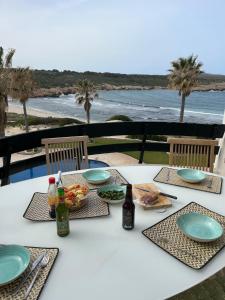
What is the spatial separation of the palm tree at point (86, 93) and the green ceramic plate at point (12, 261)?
55.7 ft

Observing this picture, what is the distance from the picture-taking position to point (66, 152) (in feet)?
7.26

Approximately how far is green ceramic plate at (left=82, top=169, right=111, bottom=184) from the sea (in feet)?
83.8

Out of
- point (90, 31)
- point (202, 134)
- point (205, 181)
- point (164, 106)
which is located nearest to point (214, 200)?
point (205, 181)

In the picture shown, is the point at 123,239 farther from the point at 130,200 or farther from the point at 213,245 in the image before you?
the point at 213,245

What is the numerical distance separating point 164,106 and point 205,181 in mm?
37040

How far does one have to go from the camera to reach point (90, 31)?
5.93m

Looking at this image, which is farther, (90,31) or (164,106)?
(164,106)

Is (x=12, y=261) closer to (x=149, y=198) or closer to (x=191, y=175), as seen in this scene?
(x=149, y=198)

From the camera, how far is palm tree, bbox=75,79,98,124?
17.8 m

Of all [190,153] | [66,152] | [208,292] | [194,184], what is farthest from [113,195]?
[190,153]

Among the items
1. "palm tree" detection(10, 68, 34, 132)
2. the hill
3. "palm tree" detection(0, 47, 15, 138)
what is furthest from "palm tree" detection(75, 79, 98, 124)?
the hill

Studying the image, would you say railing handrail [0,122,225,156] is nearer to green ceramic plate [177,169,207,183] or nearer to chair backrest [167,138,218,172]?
chair backrest [167,138,218,172]

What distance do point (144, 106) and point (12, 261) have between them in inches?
1497

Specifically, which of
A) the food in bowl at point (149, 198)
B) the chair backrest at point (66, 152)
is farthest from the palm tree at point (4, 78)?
the food in bowl at point (149, 198)
